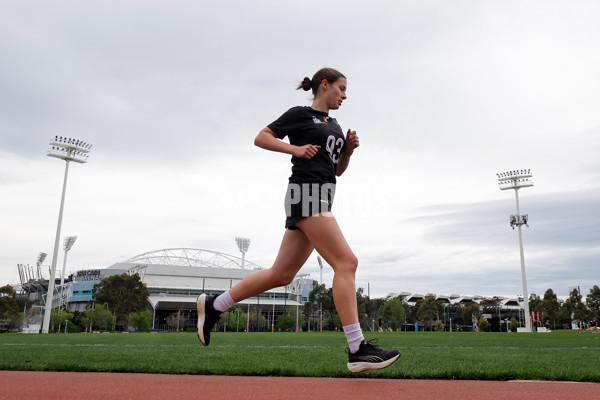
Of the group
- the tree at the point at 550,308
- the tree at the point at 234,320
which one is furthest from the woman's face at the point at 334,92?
the tree at the point at 550,308

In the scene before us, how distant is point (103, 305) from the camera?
60125mm

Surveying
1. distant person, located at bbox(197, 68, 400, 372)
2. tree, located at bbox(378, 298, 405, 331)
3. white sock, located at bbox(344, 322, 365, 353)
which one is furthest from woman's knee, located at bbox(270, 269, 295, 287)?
tree, located at bbox(378, 298, 405, 331)

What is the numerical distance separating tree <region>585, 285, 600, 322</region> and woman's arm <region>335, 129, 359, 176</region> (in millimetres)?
57149

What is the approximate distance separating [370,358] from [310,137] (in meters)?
1.58

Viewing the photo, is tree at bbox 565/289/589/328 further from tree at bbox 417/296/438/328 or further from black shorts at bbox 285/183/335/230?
black shorts at bbox 285/183/335/230

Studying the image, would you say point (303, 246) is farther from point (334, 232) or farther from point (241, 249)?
point (241, 249)

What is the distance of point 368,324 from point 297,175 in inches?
3301

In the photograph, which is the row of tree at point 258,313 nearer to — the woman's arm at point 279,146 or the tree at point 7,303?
the tree at point 7,303

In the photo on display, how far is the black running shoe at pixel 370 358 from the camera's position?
127 inches

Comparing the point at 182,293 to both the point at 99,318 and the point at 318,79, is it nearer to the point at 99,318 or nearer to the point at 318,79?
the point at 99,318

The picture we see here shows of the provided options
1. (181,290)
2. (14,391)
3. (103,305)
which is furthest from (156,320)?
(14,391)

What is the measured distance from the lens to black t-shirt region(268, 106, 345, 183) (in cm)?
347

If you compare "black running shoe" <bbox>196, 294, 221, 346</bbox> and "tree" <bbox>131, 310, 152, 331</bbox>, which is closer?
"black running shoe" <bbox>196, 294, 221, 346</bbox>

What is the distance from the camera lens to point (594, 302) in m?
51.4
